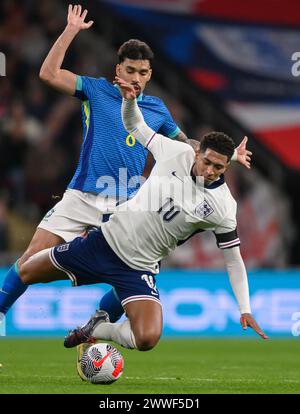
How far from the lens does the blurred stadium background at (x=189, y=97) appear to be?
16.8 m

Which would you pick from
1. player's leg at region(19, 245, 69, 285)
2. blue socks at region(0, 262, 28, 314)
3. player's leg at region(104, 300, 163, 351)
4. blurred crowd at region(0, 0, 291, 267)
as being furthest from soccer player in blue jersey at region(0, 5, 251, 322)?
blurred crowd at region(0, 0, 291, 267)

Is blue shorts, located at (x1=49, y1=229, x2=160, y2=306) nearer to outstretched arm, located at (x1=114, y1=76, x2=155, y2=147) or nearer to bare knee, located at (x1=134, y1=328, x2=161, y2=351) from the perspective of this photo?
bare knee, located at (x1=134, y1=328, x2=161, y2=351)

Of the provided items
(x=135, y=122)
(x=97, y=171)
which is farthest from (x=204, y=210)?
(x=97, y=171)

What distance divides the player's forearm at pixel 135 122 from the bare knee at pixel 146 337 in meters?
1.42

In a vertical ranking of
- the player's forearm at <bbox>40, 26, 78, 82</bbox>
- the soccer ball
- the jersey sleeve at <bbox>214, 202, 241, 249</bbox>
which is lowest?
the soccer ball

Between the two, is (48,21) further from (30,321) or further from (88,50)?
(30,321)

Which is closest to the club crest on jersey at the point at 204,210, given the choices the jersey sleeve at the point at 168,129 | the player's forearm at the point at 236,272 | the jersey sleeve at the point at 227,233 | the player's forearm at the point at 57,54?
the jersey sleeve at the point at 227,233

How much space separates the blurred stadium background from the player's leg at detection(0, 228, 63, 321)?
679cm

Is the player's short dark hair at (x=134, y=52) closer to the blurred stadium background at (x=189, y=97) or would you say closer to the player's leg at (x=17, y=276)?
the player's leg at (x=17, y=276)

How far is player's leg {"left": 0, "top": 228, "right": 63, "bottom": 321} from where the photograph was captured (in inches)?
355

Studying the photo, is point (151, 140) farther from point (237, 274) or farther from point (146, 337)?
point (146, 337)

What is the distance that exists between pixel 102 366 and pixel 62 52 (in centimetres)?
248

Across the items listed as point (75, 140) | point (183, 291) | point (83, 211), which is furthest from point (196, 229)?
point (75, 140)

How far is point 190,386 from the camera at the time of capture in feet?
27.1
